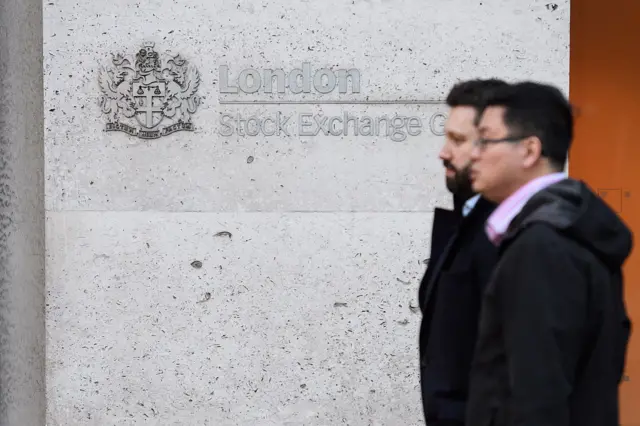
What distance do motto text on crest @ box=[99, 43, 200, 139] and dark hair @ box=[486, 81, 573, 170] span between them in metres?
2.43

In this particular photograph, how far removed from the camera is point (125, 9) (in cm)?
479

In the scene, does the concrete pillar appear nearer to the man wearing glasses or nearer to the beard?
the beard

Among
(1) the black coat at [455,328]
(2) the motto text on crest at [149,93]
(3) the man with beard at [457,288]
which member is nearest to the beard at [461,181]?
(3) the man with beard at [457,288]

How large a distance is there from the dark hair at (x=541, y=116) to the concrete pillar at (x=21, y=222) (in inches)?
117

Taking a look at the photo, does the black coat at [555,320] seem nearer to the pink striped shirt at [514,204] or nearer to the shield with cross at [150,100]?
the pink striped shirt at [514,204]

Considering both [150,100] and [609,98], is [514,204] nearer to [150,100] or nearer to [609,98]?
[150,100]

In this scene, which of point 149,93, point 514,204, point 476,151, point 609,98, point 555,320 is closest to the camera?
point 555,320

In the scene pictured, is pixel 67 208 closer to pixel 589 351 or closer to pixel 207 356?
pixel 207 356

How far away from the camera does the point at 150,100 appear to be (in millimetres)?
4750

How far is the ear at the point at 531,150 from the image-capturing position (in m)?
2.55

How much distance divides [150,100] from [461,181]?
2332mm

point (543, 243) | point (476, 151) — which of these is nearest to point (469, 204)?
point (476, 151)

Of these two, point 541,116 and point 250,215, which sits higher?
point 541,116

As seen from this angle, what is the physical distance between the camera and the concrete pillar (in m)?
4.88
